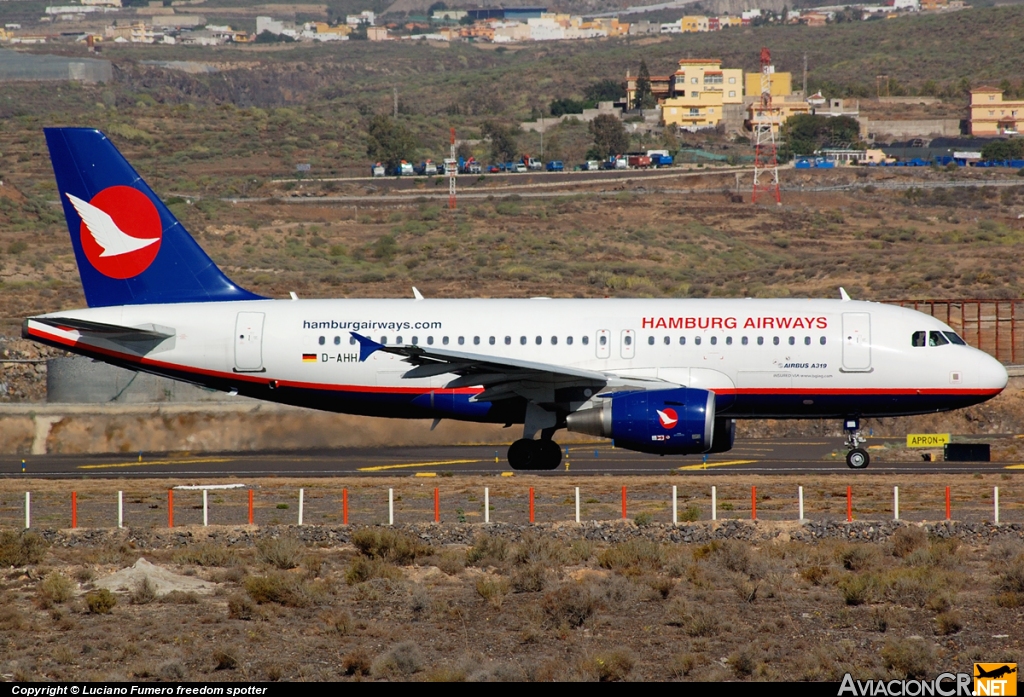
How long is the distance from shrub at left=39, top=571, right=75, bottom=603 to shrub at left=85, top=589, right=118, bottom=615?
612 millimetres

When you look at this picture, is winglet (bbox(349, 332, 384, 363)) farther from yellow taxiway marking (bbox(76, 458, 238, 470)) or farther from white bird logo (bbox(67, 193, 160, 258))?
yellow taxiway marking (bbox(76, 458, 238, 470))

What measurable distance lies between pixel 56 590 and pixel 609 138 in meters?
159

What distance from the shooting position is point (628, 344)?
34.0m

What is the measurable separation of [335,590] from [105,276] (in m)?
15.5

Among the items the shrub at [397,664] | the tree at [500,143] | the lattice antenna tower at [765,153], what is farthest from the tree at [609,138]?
the shrub at [397,664]

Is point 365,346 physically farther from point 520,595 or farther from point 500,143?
point 500,143

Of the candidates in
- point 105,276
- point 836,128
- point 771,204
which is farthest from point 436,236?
point 836,128

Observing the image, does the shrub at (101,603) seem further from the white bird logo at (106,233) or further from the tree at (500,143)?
the tree at (500,143)

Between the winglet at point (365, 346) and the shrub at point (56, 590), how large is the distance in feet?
36.9

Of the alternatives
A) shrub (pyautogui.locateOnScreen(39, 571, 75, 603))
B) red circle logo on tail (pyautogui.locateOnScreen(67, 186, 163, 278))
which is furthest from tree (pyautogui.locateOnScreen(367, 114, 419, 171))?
shrub (pyautogui.locateOnScreen(39, 571, 75, 603))

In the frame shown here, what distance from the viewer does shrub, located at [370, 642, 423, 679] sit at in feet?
61.6

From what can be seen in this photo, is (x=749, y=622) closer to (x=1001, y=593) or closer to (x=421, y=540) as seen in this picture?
(x=1001, y=593)

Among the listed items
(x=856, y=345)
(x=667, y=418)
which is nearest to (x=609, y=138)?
(x=856, y=345)

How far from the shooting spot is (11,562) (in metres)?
25.1
